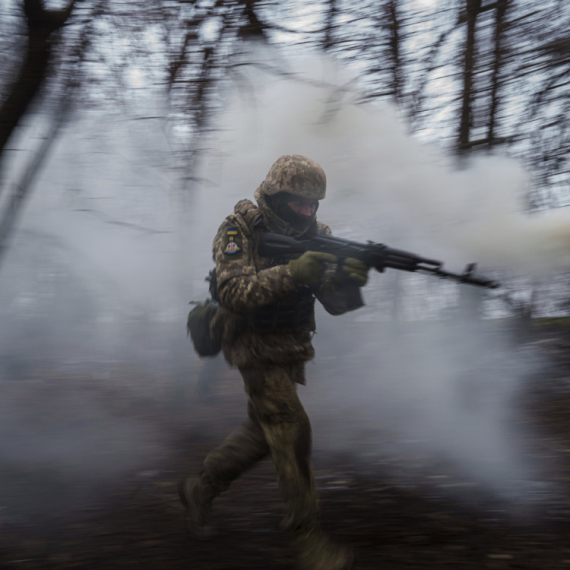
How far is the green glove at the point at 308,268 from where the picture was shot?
89.2 inches

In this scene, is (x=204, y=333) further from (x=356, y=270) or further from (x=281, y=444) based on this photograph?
(x=356, y=270)

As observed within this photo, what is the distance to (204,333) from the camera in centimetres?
272

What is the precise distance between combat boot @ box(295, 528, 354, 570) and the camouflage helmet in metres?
1.44

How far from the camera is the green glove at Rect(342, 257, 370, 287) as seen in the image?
7.75ft

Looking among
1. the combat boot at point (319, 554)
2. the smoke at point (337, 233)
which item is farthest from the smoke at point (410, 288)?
the combat boot at point (319, 554)

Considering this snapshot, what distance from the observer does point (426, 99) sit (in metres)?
5.28

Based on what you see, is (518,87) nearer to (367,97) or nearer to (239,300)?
(367,97)

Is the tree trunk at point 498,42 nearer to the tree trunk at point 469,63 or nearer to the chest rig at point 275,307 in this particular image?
the tree trunk at point 469,63

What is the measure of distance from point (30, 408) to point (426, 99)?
4.77 m

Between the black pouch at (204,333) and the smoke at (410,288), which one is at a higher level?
the black pouch at (204,333)

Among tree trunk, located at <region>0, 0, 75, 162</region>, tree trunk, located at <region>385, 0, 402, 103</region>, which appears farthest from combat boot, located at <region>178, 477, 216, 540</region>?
tree trunk, located at <region>385, 0, 402, 103</region>

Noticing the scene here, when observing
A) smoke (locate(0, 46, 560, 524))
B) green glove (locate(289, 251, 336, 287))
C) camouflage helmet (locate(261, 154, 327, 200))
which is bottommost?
smoke (locate(0, 46, 560, 524))

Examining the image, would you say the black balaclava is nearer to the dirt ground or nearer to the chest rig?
the chest rig

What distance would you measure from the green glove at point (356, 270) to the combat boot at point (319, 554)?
40.4 inches
